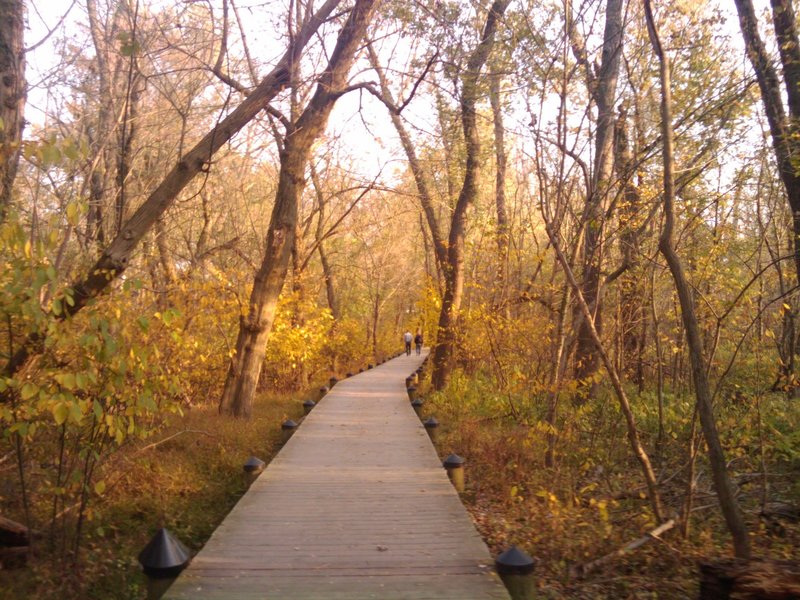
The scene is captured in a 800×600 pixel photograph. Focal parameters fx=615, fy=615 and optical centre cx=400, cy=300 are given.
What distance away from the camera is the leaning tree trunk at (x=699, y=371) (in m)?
5.06

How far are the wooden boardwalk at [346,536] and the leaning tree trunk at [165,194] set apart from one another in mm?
2145

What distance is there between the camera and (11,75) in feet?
20.5

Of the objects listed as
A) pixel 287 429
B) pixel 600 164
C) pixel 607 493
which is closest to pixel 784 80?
pixel 600 164

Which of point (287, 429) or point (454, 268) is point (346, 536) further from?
point (454, 268)

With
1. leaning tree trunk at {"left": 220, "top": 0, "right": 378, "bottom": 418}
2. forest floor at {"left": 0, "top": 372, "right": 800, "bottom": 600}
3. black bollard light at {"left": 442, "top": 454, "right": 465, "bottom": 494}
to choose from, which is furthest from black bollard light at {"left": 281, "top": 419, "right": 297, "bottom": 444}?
black bollard light at {"left": 442, "top": 454, "right": 465, "bottom": 494}

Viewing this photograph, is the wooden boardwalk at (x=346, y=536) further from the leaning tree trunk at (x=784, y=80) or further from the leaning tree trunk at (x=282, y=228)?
the leaning tree trunk at (x=784, y=80)

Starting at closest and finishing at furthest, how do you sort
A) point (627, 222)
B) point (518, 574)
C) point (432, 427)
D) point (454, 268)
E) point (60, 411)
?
point (60, 411) → point (518, 574) → point (627, 222) → point (432, 427) → point (454, 268)

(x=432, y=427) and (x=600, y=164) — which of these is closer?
(x=600, y=164)

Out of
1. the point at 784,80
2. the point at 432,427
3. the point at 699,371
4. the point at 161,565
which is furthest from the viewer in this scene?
the point at 432,427

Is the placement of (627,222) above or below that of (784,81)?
below

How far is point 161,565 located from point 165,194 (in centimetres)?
466

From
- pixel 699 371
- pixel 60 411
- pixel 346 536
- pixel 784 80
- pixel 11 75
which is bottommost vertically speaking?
pixel 346 536

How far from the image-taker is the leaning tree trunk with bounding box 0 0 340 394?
491 cm

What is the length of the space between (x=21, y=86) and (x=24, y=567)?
4686mm
